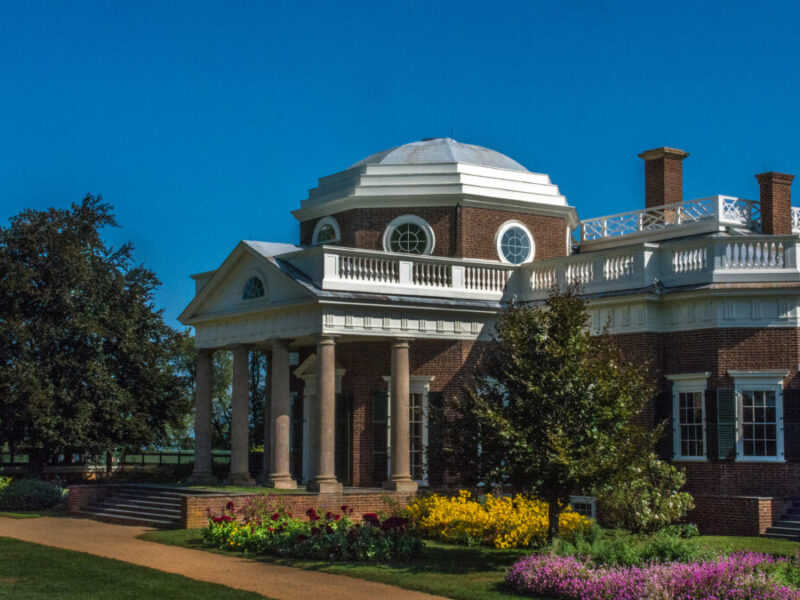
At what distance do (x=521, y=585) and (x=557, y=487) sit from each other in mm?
2661

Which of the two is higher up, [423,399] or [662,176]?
[662,176]

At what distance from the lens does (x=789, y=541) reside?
857 inches

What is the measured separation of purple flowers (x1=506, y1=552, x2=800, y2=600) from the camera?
14.1 metres

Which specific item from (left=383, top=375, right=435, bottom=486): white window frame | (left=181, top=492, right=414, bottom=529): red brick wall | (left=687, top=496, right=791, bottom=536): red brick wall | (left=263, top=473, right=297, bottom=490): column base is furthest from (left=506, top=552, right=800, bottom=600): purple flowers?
(left=263, top=473, right=297, bottom=490): column base

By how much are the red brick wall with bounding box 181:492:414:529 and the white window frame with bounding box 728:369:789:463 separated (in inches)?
310

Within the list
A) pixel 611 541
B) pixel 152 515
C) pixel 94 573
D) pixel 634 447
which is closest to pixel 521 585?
pixel 611 541

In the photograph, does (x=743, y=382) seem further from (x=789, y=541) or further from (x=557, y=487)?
(x=557, y=487)

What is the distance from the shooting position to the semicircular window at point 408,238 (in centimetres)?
3114

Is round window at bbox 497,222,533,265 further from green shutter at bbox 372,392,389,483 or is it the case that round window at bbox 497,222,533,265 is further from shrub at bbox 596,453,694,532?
shrub at bbox 596,453,694,532

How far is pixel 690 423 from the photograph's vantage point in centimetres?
2514

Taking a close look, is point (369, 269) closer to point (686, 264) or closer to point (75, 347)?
point (686, 264)

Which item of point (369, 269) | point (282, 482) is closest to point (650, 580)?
point (369, 269)

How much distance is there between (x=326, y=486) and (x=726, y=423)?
9.29 metres

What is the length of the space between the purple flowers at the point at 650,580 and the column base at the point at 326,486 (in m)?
9.73
